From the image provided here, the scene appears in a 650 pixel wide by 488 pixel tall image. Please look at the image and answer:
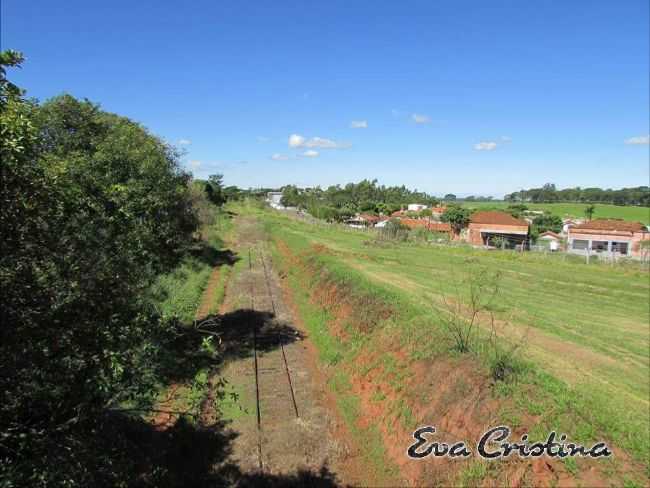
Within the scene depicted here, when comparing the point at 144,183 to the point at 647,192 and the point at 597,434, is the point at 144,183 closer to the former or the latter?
the point at 597,434

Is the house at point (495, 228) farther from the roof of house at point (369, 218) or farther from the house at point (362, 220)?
the roof of house at point (369, 218)

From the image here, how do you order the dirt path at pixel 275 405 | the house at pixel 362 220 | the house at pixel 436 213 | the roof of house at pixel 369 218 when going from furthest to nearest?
the house at pixel 436 213
the roof of house at pixel 369 218
the house at pixel 362 220
the dirt path at pixel 275 405

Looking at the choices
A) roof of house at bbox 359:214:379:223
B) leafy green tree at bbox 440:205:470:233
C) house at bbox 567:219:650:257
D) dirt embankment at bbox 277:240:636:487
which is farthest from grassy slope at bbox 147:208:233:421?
roof of house at bbox 359:214:379:223

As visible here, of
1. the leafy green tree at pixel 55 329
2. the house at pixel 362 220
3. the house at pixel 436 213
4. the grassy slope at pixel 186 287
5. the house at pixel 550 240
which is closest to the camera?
the leafy green tree at pixel 55 329

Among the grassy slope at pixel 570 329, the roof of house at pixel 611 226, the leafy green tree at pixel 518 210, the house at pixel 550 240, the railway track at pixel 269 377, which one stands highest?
the leafy green tree at pixel 518 210

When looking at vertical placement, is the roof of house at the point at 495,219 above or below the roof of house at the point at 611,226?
above

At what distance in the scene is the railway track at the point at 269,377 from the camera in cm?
1098

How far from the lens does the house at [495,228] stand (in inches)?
2630

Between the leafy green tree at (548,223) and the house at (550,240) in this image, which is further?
Answer: the leafy green tree at (548,223)

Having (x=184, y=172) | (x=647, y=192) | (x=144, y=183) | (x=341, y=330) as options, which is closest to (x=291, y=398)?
(x=341, y=330)

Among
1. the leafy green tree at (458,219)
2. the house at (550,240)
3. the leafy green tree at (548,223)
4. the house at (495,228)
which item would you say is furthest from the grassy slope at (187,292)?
the leafy green tree at (548,223)

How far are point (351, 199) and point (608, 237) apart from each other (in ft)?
272
